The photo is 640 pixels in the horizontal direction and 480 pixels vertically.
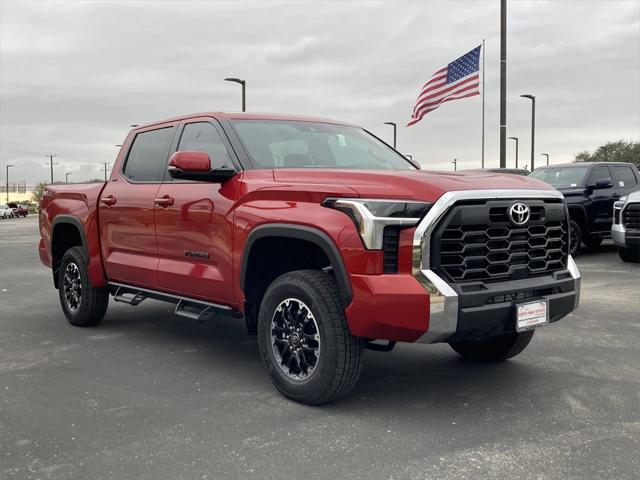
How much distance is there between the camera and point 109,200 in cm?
601

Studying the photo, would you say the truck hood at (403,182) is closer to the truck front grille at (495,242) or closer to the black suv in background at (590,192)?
the truck front grille at (495,242)

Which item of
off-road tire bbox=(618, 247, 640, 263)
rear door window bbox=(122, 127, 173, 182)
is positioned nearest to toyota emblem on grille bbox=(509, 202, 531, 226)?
rear door window bbox=(122, 127, 173, 182)

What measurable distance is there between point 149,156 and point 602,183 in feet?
31.6

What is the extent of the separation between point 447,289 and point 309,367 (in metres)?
1.06

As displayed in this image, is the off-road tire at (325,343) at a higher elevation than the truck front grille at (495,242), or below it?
below

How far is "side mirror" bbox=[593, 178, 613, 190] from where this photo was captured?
12500 millimetres

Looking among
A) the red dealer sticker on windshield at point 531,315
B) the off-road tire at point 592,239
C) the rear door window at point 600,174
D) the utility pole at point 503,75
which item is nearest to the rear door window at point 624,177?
the rear door window at point 600,174

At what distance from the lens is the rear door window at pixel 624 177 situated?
43.5 ft

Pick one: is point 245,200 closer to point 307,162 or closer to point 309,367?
point 307,162

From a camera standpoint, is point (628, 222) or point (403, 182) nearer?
point (403, 182)

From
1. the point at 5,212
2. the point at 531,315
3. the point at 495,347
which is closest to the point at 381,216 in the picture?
the point at 531,315

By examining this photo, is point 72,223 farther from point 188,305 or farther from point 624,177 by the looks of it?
point 624,177

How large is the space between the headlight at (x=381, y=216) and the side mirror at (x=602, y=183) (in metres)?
10.1

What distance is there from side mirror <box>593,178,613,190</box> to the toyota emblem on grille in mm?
9446
